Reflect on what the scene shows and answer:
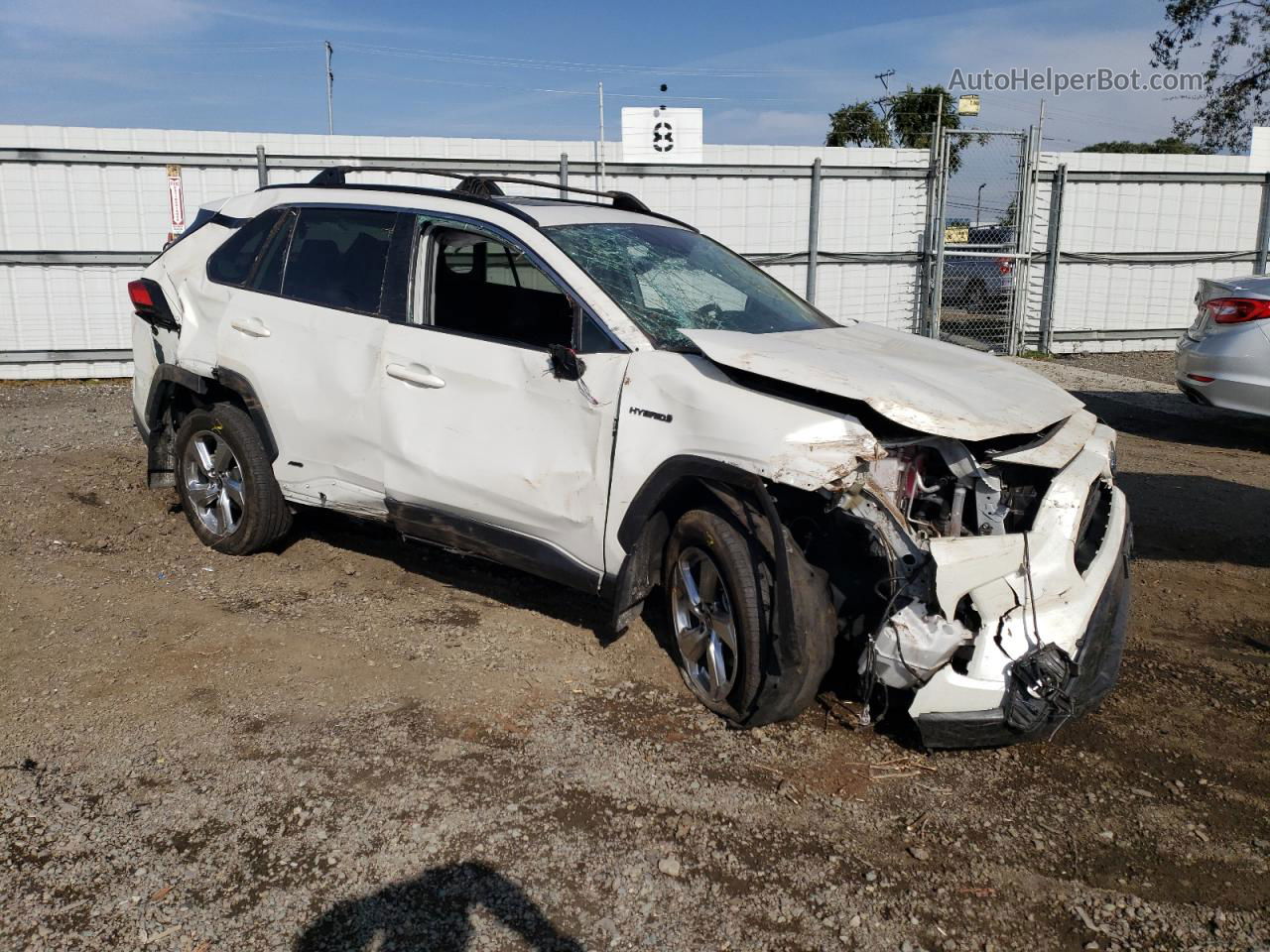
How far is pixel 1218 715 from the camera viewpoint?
162 inches

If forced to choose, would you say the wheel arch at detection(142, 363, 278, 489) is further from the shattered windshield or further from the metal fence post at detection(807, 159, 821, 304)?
the metal fence post at detection(807, 159, 821, 304)

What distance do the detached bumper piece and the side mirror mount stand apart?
178 centimetres

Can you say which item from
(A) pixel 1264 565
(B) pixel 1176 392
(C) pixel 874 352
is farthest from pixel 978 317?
(C) pixel 874 352

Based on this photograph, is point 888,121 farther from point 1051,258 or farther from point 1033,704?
point 1033,704

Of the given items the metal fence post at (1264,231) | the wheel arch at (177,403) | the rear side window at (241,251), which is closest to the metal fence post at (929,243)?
the metal fence post at (1264,231)

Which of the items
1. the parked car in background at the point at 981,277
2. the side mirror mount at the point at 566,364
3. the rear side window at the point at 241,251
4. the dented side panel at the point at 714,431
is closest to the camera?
the dented side panel at the point at 714,431

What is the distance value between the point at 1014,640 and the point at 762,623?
0.81 m

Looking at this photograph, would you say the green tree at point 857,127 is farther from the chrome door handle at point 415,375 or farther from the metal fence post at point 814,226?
the chrome door handle at point 415,375

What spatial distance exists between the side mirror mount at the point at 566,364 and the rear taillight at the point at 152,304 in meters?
2.68

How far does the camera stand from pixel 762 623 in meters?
3.74

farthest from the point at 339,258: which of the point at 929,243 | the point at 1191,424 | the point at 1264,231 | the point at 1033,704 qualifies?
the point at 1264,231

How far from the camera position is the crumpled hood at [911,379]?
3648mm

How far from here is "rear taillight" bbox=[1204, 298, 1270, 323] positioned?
8.35 metres

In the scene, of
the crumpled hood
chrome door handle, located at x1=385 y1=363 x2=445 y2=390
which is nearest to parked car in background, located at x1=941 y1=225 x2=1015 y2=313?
the crumpled hood
